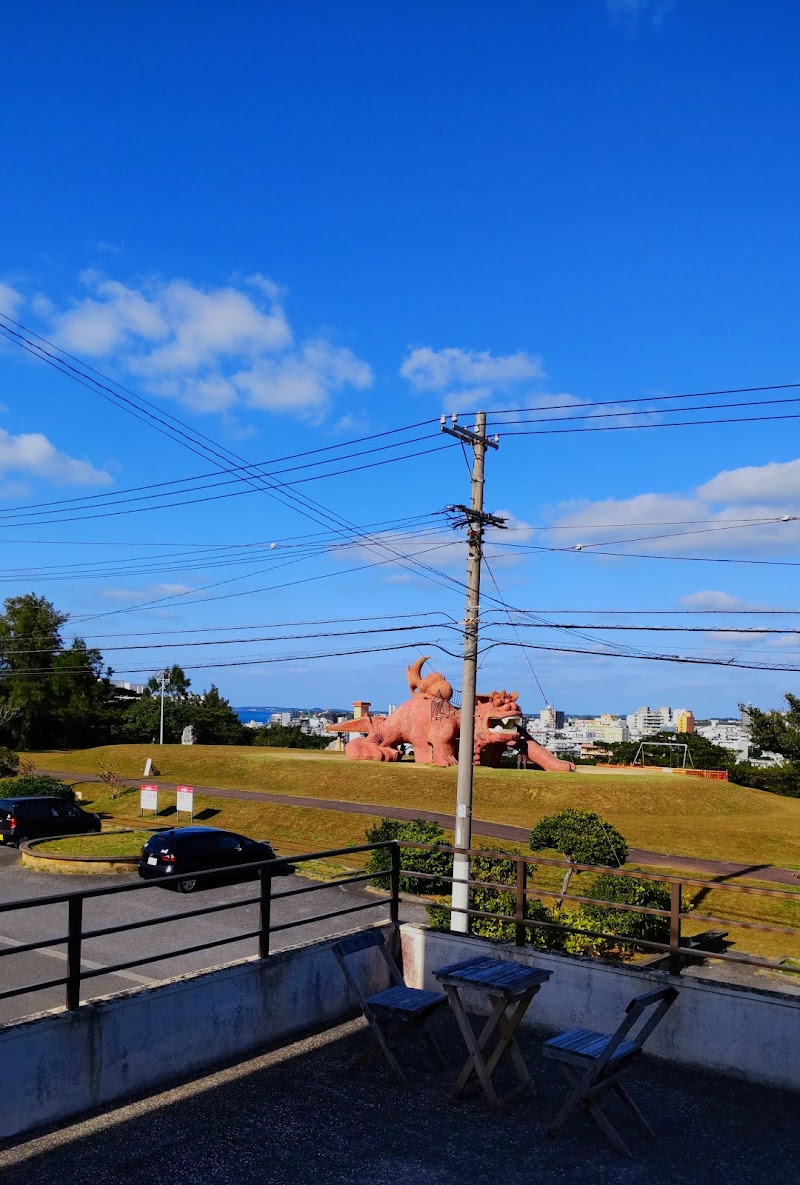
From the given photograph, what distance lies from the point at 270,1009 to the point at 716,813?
32251mm

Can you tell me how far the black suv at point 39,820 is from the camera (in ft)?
81.4

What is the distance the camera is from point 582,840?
19.7m

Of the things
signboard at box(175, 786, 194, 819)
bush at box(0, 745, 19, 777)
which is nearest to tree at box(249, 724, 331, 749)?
bush at box(0, 745, 19, 777)

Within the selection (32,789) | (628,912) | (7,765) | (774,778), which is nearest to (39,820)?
(32,789)

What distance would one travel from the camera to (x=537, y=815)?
33.8m

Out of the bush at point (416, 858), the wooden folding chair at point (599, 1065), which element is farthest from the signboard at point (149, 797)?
the wooden folding chair at point (599, 1065)

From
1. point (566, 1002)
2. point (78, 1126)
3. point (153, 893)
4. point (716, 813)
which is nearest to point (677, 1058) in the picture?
point (566, 1002)

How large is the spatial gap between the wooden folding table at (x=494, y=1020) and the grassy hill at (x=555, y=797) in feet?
73.4

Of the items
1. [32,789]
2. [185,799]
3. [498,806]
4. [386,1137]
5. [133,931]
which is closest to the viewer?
[386,1137]

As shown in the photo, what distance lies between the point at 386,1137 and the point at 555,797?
102 feet

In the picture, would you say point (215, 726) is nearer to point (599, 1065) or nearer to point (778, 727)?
point (778, 727)

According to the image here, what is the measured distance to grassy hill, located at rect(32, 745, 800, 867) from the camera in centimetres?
3020

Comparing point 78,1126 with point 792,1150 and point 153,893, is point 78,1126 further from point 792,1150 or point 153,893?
point 153,893

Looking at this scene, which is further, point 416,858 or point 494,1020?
point 416,858
